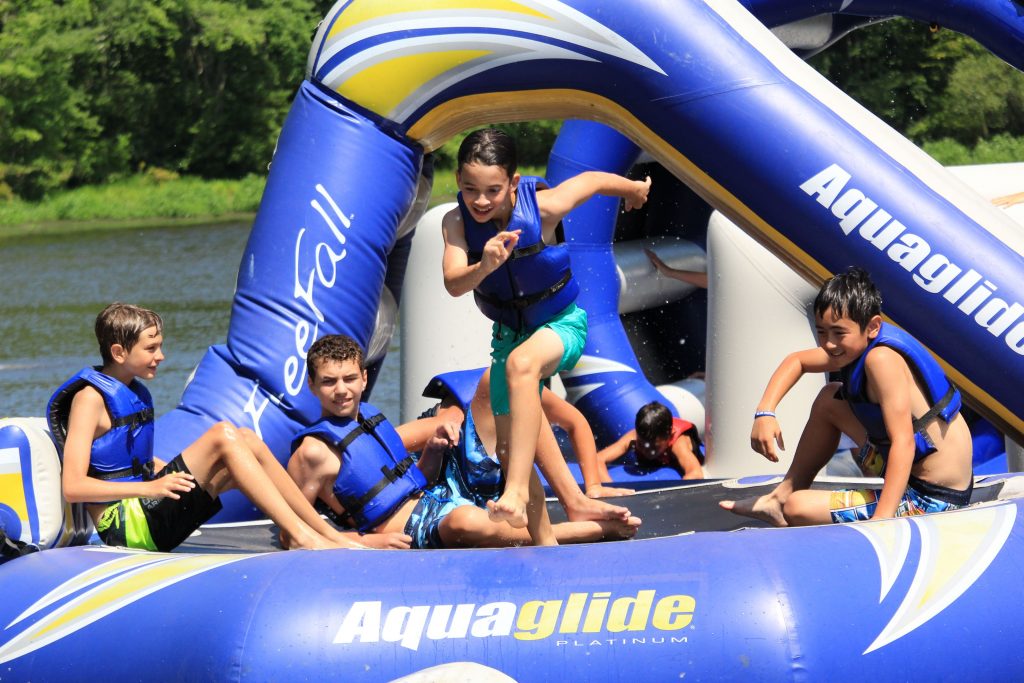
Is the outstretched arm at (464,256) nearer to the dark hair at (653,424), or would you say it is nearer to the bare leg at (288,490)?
the bare leg at (288,490)

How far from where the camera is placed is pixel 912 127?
23.5 meters

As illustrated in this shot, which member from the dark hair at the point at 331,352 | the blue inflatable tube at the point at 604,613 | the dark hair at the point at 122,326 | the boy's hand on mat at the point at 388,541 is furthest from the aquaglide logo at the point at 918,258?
the dark hair at the point at 122,326

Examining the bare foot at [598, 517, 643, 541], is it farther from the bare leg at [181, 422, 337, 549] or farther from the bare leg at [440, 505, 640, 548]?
the bare leg at [181, 422, 337, 549]

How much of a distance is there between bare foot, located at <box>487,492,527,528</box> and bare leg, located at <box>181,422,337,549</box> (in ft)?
1.99

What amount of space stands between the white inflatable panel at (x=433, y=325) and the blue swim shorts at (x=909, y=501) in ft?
7.86

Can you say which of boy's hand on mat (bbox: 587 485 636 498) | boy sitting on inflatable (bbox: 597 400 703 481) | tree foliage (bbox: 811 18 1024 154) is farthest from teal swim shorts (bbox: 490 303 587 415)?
tree foliage (bbox: 811 18 1024 154)

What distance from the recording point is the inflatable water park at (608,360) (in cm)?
288

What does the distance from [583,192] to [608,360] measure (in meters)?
2.67

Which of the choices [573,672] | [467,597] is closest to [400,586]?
[467,597]

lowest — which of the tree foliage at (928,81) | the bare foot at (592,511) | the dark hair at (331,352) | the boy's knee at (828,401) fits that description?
the tree foliage at (928,81)

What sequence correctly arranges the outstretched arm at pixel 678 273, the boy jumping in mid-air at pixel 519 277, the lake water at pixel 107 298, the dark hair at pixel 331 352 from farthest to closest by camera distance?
the lake water at pixel 107 298
the outstretched arm at pixel 678 273
the dark hair at pixel 331 352
the boy jumping in mid-air at pixel 519 277

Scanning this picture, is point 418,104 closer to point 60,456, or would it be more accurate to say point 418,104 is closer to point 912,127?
point 60,456

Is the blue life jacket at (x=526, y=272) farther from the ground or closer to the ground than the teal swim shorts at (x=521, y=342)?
farther from the ground

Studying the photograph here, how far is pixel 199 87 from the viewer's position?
2556 centimetres
